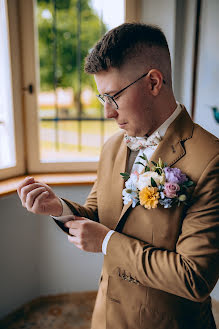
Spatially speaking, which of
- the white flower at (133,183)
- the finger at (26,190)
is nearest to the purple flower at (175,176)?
the white flower at (133,183)

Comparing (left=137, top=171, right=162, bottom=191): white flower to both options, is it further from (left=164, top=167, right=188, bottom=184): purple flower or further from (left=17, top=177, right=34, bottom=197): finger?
(left=17, top=177, right=34, bottom=197): finger

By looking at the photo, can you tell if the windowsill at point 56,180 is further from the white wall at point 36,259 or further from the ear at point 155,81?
the ear at point 155,81

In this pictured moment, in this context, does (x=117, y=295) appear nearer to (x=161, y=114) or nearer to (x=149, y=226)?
(x=149, y=226)

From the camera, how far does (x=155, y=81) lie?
3.18 ft

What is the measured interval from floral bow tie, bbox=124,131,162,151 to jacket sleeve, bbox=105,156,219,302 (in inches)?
9.0

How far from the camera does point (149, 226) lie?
973 millimetres

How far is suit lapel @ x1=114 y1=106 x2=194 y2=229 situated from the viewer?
970 mm

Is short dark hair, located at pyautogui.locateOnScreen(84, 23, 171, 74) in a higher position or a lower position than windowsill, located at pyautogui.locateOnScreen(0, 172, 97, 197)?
higher

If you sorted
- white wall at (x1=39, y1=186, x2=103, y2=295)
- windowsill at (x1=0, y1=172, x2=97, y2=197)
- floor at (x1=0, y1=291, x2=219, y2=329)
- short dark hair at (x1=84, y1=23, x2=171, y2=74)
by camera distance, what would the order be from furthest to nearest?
white wall at (x1=39, y1=186, x2=103, y2=295)
floor at (x1=0, y1=291, x2=219, y2=329)
windowsill at (x1=0, y1=172, x2=97, y2=197)
short dark hair at (x1=84, y1=23, x2=171, y2=74)

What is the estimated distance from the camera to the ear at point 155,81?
954mm

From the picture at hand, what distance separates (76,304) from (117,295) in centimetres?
158

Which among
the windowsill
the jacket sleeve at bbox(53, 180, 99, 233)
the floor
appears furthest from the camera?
the floor

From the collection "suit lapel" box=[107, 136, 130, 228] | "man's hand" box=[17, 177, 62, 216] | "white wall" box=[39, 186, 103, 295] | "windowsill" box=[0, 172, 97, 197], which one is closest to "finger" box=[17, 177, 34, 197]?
"man's hand" box=[17, 177, 62, 216]

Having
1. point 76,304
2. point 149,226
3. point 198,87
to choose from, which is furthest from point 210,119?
point 76,304
